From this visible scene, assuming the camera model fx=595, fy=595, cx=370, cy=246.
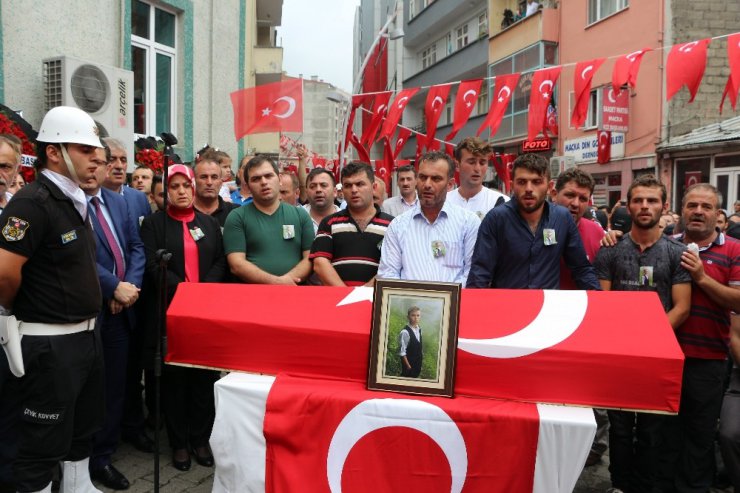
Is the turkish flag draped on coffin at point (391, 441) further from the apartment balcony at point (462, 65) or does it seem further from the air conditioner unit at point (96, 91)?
the apartment balcony at point (462, 65)

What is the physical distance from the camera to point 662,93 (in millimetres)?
15992

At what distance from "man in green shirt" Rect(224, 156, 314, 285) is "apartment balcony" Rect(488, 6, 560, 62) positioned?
59.6 ft

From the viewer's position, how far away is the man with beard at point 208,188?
4.25 meters

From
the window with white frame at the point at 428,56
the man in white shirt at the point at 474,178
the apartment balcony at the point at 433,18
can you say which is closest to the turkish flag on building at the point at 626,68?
the man in white shirt at the point at 474,178

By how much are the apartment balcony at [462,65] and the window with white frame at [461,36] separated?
955 mm

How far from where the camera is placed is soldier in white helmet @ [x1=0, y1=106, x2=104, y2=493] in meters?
2.69

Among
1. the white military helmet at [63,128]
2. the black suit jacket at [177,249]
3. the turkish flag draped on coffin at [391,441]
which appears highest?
the white military helmet at [63,128]

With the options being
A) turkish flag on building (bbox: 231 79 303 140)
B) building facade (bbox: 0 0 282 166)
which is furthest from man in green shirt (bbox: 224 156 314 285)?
turkish flag on building (bbox: 231 79 303 140)

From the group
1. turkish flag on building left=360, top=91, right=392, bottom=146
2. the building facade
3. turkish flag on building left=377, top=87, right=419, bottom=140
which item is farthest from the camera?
turkish flag on building left=360, top=91, right=392, bottom=146

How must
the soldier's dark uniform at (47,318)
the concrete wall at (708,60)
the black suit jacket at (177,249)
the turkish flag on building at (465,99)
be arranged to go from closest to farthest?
the soldier's dark uniform at (47,318), the black suit jacket at (177,249), the turkish flag on building at (465,99), the concrete wall at (708,60)

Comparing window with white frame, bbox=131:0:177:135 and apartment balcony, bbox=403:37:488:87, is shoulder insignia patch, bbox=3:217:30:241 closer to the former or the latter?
window with white frame, bbox=131:0:177:135

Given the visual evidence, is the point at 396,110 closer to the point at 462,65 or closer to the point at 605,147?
the point at 605,147

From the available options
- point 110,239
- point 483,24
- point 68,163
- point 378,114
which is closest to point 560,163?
point 378,114

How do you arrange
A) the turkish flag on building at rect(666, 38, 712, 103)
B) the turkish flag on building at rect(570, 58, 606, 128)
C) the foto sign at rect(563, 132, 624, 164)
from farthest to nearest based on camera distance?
the foto sign at rect(563, 132, 624, 164) → the turkish flag on building at rect(570, 58, 606, 128) → the turkish flag on building at rect(666, 38, 712, 103)
